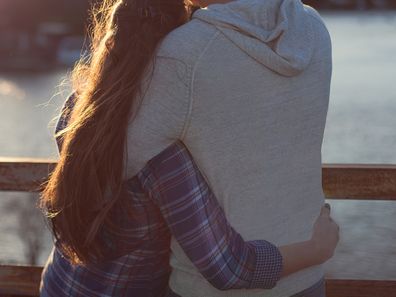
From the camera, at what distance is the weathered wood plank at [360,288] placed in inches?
94.5

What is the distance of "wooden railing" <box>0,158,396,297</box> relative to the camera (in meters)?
2.25

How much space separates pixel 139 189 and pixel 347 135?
21287 millimetres

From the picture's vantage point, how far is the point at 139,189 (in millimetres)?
1253

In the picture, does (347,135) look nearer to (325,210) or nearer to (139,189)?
(325,210)

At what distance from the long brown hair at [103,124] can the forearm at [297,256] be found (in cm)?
26

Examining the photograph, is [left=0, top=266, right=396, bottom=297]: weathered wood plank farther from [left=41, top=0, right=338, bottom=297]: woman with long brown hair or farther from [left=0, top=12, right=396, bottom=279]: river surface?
[left=41, top=0, right=338, bottom=297]: woman with long brown hair

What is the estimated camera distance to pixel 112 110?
1.22 meters

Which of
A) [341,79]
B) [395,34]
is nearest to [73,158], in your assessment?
[341,79]

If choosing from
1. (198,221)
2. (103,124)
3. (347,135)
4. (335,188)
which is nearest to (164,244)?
(198,221)

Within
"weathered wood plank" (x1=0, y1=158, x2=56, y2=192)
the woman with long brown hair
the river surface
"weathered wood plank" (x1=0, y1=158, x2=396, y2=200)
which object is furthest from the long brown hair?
"weathered wood plank" (x1=0, y1=158, x2=56, y2=192)

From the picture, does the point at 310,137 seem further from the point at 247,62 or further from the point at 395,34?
the point at 395,34

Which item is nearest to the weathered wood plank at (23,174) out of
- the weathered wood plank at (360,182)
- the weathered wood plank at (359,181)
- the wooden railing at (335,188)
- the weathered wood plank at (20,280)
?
the wooden railing at (335,188)

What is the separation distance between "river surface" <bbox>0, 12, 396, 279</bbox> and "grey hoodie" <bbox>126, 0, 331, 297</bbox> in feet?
1.38

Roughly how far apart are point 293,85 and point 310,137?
0.09 m
